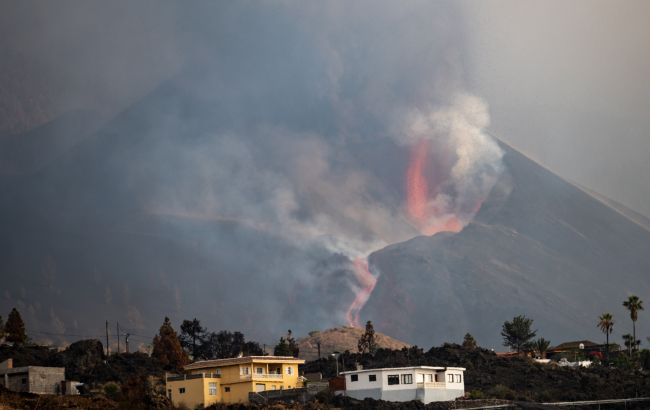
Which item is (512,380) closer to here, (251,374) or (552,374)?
(552,374)

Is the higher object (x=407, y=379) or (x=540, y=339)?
(x=540, y=339)

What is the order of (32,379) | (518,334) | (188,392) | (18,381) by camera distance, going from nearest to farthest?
1. (188,392)
2. (32,379)
3. (18,381)
4. (518,334)

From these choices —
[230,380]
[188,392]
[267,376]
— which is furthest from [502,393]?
[188,392]

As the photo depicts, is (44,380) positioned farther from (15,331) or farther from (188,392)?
(15,331)

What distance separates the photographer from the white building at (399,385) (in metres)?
99.5

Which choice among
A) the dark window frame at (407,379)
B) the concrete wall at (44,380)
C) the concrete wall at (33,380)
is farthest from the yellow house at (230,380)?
the concrete wall at (33,380)

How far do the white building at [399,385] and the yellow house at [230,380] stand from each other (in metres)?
7.61

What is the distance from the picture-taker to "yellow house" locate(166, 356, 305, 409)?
98.5 m

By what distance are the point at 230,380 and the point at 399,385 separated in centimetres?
1792

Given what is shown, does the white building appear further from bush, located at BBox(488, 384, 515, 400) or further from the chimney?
the chimney

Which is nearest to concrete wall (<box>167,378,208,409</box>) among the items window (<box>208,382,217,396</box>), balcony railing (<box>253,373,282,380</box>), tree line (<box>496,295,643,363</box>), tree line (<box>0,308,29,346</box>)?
window (<box>208,382,217,396</box>)

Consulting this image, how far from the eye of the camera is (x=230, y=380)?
101438mm

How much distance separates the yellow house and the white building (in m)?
7.61

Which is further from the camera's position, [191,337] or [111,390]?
[191,337]
